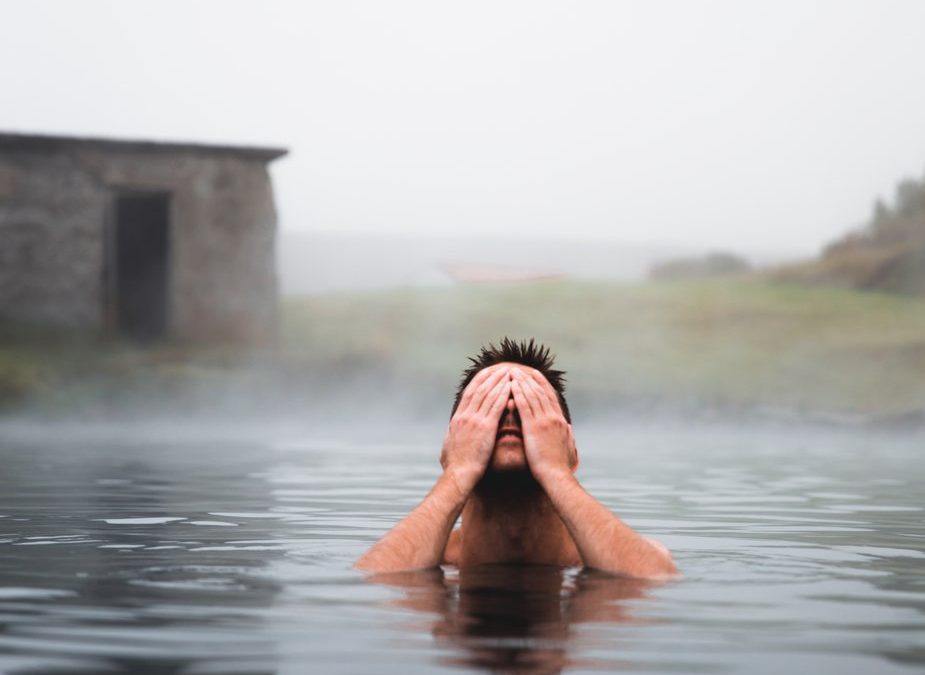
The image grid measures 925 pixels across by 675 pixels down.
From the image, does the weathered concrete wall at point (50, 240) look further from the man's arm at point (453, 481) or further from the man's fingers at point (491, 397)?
the man's fingers at point (491, 397)

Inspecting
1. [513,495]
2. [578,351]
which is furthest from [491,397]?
[578,351]

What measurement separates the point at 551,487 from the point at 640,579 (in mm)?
566

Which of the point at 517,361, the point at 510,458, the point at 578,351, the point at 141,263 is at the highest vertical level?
the point at 141,263

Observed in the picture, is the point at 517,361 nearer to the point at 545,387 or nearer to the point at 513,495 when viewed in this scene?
→ the point at 545,387

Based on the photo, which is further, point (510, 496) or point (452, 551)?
point (452, 551)

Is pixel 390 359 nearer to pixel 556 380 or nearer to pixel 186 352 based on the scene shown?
pixel 186 352

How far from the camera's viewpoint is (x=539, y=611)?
15.2ft

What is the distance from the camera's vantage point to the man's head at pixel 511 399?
5.26 metres

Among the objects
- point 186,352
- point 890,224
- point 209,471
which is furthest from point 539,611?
point 890,224

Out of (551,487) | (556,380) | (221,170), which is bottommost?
(551,487)

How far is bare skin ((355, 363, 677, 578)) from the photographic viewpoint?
5.22 metres

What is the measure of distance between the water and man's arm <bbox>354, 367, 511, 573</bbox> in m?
0.11

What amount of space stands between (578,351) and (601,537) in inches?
897

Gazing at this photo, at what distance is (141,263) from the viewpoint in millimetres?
26281
